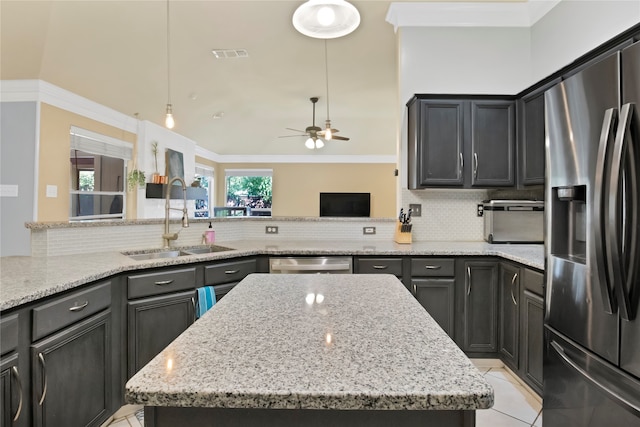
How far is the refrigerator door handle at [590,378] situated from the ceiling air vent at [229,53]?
413cm

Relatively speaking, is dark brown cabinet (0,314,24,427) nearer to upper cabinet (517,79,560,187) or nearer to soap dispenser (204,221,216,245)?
soap dispenser (204,221,216,245)

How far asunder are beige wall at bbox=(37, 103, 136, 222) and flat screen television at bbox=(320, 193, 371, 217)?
5.70 meters

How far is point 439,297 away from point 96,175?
487cm

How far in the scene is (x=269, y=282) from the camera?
4.70 ft

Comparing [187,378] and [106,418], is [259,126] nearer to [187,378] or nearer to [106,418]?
[106,418]

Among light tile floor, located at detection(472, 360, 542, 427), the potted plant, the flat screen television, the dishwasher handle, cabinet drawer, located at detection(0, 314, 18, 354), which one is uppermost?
the potted plant

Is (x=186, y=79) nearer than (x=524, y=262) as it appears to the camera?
No

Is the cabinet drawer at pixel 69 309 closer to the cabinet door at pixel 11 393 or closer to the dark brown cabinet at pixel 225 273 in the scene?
the cabinet door at pixel 11 393

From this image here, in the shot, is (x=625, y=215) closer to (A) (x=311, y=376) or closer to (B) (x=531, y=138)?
(A) (x=311, y=376)

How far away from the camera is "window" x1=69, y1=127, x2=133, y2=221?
4543mm

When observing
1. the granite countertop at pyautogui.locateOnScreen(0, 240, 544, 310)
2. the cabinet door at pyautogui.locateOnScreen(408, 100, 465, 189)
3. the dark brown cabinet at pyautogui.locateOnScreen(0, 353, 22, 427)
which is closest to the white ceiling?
the cabinet door at pyautogui.locateOnScreen(408, 100, 465, 189)

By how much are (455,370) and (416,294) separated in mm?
2015

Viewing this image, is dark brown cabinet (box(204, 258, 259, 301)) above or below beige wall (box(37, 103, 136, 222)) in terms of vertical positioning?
below

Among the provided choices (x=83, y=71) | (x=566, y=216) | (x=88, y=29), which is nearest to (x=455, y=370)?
(x=566, y=216)
